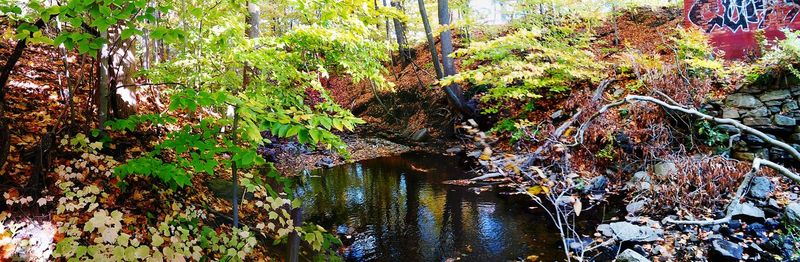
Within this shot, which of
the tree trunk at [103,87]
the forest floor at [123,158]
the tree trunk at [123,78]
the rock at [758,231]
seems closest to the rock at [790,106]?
the forest floor at [123,158]

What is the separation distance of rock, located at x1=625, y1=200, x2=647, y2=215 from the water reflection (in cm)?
123

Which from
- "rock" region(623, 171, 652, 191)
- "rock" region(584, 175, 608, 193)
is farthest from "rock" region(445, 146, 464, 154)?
"rock" region(623, 171, 652, 191)

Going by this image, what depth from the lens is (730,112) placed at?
6.93 m

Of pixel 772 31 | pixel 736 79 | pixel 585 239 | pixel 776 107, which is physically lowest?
pixel 585 239

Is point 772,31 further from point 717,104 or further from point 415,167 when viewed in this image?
point 415,167

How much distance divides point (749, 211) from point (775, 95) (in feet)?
9.68

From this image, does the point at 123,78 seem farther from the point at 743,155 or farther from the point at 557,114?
the point at 557,114

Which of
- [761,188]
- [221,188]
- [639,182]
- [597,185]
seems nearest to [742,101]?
[761,188]

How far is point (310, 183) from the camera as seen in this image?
30.3 feet

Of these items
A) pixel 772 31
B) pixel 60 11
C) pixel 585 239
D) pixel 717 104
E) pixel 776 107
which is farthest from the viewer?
pixel 772 31

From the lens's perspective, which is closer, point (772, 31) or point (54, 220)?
point (54, 220)

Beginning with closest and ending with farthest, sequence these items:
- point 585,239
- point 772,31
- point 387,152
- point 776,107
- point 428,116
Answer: point 585,239, point 776,107, point 772,31, point 387,152, point 428,116

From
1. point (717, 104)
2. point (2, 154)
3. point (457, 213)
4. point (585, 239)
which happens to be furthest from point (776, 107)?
point (2, 154)

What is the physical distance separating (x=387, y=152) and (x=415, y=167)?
263cm
